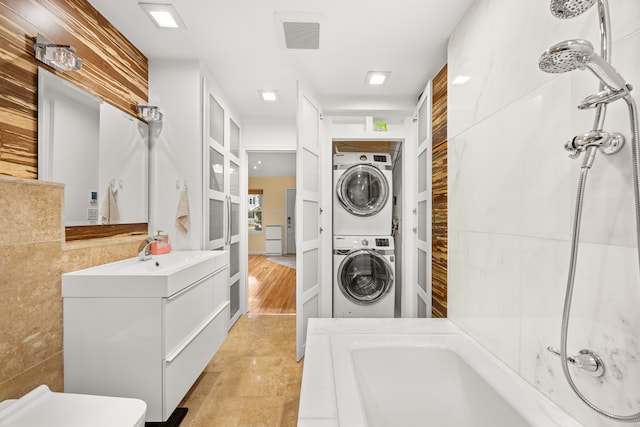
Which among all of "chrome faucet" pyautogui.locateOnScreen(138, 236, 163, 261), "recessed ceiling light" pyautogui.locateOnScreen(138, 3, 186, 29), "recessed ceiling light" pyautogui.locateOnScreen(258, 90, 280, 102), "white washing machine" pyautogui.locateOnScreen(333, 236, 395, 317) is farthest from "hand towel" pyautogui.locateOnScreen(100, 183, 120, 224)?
"white washing machine" pyautogui.locateOnScreen(333, 236, 395, 317)

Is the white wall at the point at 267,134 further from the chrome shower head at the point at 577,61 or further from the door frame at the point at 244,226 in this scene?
the chrome shower head at the point at 577,61

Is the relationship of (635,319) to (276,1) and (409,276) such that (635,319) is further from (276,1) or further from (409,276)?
(409,276)

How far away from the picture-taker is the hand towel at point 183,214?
226 centimetres

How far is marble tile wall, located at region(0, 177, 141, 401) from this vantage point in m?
1.24

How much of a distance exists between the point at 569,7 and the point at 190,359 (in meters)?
2.17

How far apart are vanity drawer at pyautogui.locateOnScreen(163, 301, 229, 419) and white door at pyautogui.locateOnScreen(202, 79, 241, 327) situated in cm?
59

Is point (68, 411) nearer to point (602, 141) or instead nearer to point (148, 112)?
point (148, 112)

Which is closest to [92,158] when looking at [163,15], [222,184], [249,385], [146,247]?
[146,247]

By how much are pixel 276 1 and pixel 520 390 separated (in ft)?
6.98

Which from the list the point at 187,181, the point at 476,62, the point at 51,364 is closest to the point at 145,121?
the point at 187,181

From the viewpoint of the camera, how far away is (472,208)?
1.53 meters

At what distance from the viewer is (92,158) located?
5.79ft

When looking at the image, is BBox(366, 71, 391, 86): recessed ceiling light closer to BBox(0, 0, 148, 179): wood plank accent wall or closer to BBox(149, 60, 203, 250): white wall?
BBox(149, 60, 203, 250): white wall

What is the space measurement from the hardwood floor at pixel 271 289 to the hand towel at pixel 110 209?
2.08 metres
